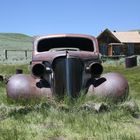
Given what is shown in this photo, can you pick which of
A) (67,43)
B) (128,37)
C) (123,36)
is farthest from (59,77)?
(123,36)

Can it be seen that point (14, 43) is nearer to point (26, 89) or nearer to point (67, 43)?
point (67, 43)

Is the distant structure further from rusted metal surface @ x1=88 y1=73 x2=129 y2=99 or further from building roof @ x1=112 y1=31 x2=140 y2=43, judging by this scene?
rusted metal surface @ x1=88 y1=73 x2=129 y2=99

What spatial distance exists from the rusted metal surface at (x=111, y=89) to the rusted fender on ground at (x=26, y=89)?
89cm

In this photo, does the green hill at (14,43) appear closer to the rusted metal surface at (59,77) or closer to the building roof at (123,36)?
the building roof at (123,36)

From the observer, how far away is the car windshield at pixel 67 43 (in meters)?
12.0

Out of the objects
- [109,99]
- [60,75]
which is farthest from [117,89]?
[60,75]

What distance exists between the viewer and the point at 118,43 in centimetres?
6462

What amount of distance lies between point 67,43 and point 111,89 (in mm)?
2401

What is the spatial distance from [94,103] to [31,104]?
127 centimetres

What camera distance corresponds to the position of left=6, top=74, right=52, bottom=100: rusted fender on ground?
394 inches

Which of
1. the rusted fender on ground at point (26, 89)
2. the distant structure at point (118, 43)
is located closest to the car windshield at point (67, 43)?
the rusted fender on ground at point (26, 89)

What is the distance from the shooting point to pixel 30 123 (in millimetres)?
7793

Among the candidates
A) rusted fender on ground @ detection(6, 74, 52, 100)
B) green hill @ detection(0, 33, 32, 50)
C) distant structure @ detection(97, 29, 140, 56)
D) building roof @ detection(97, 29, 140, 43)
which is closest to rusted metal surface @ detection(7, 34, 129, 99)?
rusted fender on ground @ detection(6, 74, 52, 100)

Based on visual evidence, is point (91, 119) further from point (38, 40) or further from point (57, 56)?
point (38, 40)
